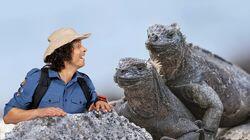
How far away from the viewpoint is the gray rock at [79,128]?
370 cm

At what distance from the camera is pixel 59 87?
12.3 ft

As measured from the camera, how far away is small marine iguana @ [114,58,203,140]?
193 inches

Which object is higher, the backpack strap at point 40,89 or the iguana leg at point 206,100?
the backpack strap at point 40,89

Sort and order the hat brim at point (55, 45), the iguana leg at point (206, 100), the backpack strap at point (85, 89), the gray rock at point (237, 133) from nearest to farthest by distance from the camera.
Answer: the hat brim at point (55, 45), the backpack strap at point (85, 89), the iguana leg at point (206, 100), the gray rock at point (237, 133)

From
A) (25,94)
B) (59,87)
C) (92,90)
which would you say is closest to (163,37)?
(92,90)

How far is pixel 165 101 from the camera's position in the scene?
18.4ft

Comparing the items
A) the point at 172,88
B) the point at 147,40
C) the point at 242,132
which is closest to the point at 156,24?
the point at 147,40

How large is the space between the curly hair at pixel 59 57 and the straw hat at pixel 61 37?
28 millimetres

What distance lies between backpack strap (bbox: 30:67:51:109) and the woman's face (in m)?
0.20

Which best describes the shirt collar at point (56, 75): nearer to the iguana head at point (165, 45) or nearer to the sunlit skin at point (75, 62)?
the sunlit skin at point (75, 62)

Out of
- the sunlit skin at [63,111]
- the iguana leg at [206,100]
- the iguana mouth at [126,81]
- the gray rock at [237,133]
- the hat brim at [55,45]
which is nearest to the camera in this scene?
the sunlit skin at [63,111]

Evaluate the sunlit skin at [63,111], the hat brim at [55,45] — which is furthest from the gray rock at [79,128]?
the hat brim at [55,45]

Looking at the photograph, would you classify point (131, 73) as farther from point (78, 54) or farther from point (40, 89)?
point (40, 89)

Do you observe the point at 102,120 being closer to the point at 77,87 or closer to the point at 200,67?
the point at 77,87
